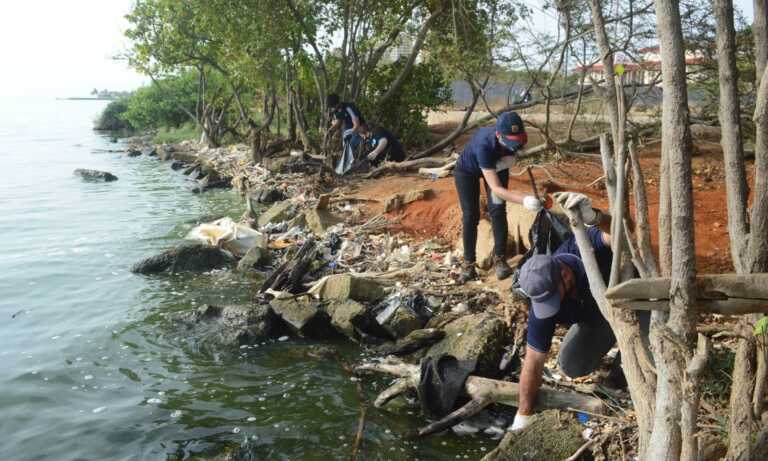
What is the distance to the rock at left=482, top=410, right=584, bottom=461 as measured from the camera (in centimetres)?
416

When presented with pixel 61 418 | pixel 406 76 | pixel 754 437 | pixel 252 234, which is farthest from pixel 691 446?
pixel 406 76

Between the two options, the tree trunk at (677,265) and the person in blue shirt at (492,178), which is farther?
the person in blue shirt at (492,178)

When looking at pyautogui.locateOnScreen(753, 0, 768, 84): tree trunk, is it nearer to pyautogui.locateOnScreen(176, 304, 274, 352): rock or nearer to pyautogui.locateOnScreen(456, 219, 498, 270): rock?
pyautogui.locateOnScreen(456, 219, 498, 270): rock

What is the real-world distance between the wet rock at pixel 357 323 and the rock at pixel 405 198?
12.2ft

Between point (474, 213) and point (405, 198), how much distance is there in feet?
10.8

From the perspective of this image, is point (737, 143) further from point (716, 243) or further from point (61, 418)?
point (61, 418)

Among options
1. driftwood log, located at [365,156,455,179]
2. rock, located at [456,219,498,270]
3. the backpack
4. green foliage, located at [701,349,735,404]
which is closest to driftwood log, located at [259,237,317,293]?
rock, located at [456,219,498,270]

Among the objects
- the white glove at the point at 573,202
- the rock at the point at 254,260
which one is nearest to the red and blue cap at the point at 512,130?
the white glove at the point at 573,202

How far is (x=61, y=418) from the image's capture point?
5.57m

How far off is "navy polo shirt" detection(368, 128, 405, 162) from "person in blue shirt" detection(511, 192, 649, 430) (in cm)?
851

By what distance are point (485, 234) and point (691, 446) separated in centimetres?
472

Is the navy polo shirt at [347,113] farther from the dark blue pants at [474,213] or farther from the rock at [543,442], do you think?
the rock at [543,442]

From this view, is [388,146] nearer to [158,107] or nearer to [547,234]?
[547,234]

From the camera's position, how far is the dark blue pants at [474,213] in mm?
6840
